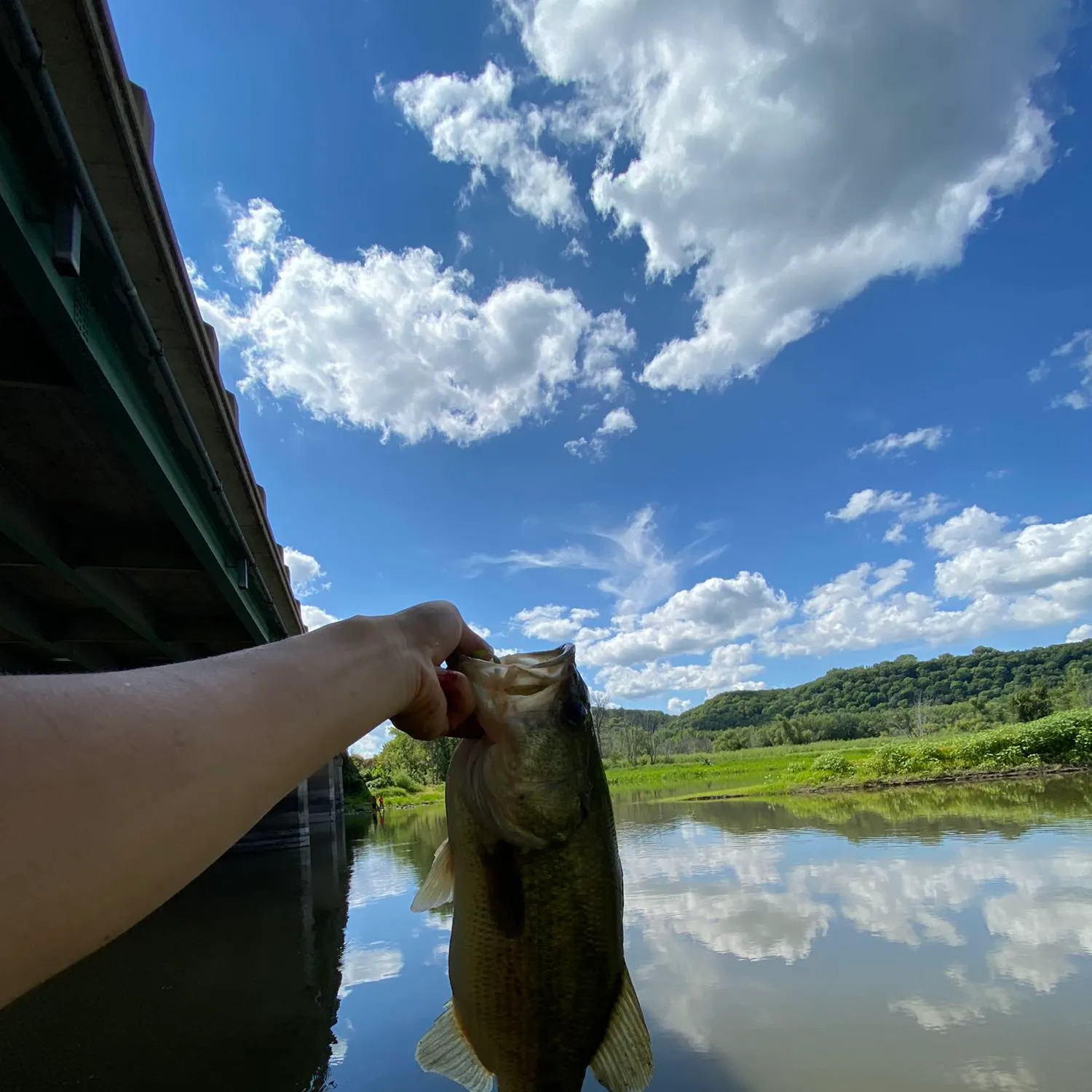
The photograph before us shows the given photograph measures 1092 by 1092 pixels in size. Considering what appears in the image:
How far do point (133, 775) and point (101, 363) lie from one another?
251 inches

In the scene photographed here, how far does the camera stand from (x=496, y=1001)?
2297 millimetres

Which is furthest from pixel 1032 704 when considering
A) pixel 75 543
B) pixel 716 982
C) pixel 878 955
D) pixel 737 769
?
pixel 75 543

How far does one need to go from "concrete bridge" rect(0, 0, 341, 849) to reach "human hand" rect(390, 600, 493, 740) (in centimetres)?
420

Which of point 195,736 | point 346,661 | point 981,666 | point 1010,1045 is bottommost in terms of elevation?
point 1010,1045

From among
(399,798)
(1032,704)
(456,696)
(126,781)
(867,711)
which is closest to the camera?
(126,781)

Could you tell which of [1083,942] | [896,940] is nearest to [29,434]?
[896,940]

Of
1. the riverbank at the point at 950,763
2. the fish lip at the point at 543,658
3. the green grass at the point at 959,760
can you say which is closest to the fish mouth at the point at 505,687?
the fish lip at the point at 543,658

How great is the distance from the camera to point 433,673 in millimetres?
1919

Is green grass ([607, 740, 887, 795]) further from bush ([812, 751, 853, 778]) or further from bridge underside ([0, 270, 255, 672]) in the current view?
bridge underside ([0, 270, 255, 672])

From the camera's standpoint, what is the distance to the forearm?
0.85m

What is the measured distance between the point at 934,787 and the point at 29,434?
4183 centimetres

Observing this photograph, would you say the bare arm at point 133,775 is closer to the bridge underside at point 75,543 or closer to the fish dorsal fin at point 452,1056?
the fish dorsal fin at point 452,1056

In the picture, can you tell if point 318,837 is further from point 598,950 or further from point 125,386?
point 598,950

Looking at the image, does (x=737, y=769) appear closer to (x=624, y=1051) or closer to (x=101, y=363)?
(x=101, y=363)
